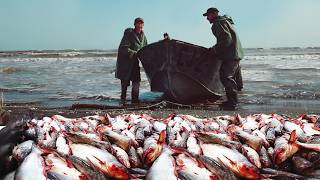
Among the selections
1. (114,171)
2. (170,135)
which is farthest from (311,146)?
(114,171)

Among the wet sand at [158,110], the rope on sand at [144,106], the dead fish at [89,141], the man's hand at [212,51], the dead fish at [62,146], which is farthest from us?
the man's hand at [212,51]

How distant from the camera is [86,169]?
4.62 m

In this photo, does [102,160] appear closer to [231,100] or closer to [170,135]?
[170,135]

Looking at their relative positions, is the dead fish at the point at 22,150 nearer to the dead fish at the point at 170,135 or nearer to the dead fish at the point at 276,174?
the dead fish at the point at 170,135

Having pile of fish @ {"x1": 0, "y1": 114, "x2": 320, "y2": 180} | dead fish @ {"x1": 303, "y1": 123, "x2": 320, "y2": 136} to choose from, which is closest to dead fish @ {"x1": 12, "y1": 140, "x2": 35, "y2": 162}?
pile of fish @ {"x1": 0, "y1": 114, "x2": 320, "y2": 180}

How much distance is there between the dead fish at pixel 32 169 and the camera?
13.7ft

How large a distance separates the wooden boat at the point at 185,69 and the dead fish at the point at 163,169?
9418 mm

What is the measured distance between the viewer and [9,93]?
17.4m

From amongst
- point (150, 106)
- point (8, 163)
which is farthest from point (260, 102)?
point (8, 163)

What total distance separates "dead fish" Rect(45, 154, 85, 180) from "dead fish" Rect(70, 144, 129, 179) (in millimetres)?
340

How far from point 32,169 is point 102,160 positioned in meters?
0.85

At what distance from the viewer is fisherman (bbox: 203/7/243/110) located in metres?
12.9

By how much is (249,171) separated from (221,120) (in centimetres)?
206

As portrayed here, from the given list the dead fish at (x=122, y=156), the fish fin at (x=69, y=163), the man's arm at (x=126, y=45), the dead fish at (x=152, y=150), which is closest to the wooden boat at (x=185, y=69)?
the man's arm at (x=126, y=45)
